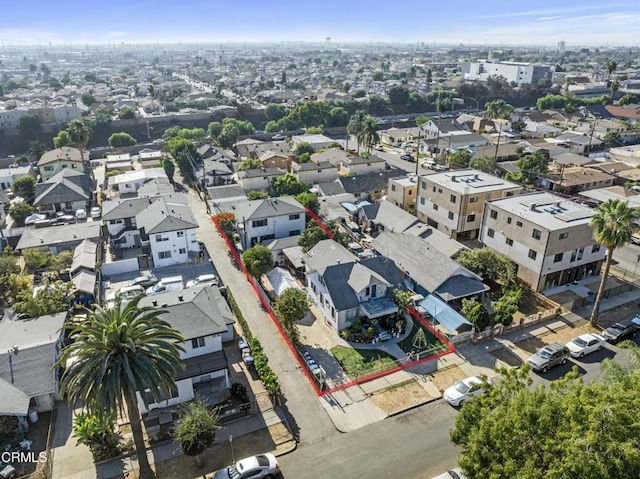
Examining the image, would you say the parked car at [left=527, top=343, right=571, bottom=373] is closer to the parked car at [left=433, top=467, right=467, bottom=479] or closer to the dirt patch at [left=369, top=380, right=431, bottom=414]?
the dirt patch at [left=369, top=380, right=431, bottom=414]

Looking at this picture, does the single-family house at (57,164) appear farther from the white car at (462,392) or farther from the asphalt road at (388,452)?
the white car at (462,392)

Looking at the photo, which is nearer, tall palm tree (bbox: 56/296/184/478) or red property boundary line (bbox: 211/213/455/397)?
tall palm tree (bbox: 56/296/184/478)

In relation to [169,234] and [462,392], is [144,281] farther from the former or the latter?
[462,392]

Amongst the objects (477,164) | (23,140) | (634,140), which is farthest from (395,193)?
(23,140)

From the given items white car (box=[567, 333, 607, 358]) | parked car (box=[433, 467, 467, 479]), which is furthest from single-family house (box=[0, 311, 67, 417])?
white car (box=[567, 333, 607, 358])

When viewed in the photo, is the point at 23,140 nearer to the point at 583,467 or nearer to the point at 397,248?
the point at 397,248

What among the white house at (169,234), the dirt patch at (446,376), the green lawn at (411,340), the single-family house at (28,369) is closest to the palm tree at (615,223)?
the green lawn at (411,340)
